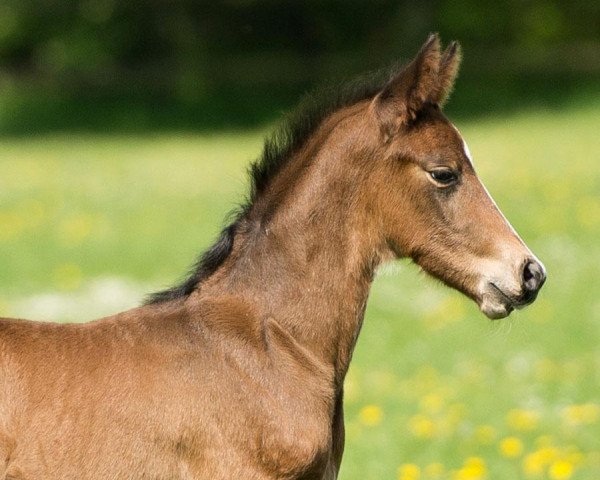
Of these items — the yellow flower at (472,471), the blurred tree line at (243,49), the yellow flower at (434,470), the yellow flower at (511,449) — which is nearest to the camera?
the yellow flower at (472,471)

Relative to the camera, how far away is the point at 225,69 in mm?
31047

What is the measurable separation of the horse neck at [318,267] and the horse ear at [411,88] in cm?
26

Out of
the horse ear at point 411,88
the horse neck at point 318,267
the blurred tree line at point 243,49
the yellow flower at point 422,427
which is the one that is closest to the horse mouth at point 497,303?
the horse neck at point 318,267

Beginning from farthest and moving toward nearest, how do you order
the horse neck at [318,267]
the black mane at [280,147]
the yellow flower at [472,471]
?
the yellow flower at [472,471] → the black mane at [280,147] → the horse neck at [318,267]

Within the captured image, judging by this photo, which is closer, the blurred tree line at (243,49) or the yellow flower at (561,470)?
the yellow flower at (561,470)

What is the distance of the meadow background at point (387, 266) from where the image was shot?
24.6 ft

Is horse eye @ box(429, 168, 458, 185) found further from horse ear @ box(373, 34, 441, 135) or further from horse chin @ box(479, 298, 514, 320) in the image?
horse chin @ box(479, 298, 514, 320)

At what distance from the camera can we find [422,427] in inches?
283

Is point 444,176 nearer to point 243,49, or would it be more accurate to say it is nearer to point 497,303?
point 497,303

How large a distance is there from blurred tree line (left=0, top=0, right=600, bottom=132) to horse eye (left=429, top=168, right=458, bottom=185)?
78.6ft

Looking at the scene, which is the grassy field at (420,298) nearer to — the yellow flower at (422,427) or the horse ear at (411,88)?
the yellow flower at (422,427)

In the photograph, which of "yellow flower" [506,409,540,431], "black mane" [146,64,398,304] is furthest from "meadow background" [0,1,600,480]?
"black mane" [146,64,398,304]

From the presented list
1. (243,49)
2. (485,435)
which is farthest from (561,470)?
(243,49)

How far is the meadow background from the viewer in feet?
24.6
